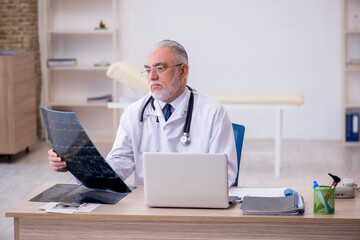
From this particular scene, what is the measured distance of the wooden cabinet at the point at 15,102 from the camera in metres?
6.00

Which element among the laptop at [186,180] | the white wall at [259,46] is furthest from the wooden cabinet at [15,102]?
the laptop at [186,180]

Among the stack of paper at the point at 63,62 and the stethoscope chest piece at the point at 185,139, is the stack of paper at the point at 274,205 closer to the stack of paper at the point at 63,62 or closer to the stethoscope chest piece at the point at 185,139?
the stethoscope chest piece at the point at 185,139

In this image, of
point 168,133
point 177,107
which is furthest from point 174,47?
point 168,133

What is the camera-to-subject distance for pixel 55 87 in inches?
294

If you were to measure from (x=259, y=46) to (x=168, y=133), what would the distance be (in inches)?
179

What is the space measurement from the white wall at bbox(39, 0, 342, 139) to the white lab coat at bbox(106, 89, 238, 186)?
4369mm

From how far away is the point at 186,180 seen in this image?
7.39ft

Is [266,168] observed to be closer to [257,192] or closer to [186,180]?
[257,192]

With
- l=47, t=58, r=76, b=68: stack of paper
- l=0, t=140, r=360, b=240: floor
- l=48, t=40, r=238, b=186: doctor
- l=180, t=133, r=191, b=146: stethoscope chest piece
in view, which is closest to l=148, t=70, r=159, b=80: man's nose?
l=48, t=40, r=238, b=186: doctor

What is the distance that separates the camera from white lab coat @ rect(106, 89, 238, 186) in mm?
2770

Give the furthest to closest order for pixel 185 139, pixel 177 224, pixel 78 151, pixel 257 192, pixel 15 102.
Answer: pixel 15 102 → pixel 185 139 → pixel 257 192 → pixel 78 151 → pixel 177 224

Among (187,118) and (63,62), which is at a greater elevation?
(63,62)

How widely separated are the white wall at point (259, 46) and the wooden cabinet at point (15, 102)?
1300mm

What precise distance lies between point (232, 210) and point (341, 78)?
16.6 feet
